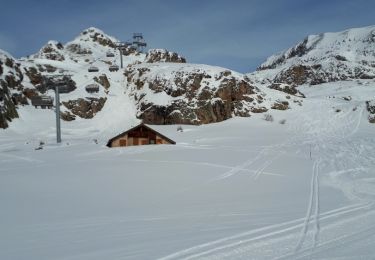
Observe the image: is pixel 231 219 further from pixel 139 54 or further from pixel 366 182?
pixel 139 54

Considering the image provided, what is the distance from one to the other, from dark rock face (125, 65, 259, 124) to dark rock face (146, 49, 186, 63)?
14765 mm

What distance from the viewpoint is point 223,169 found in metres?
23.7

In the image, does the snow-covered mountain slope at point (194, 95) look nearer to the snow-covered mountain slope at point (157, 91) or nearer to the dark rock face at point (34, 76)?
the snow-covered mountain slope at point (157, 91)

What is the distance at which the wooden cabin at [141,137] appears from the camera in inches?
1610

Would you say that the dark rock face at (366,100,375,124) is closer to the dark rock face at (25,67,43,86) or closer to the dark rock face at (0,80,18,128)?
the dark rock face at (0,80,18,128)

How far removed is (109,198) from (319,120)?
5163 cm

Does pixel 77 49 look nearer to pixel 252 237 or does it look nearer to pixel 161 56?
pixel 161 56

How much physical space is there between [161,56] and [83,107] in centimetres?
2810

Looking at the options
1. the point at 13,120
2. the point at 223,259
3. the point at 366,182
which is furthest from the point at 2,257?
the point at 13,120

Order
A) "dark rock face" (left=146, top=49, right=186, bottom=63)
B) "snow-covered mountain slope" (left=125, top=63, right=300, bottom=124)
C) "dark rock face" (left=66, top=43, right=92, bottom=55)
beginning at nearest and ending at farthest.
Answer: "snow-covered mountain slope" (left=125, top=63, right=300, bottom=124) → "dark rock face" (left=146, top=49, right=186, bottom=63) → "dark rock face" (left=66, top=43, right=92, bottom=55)

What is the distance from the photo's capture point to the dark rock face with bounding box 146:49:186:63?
276 ft

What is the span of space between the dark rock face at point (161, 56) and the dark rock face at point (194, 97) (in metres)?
14.8

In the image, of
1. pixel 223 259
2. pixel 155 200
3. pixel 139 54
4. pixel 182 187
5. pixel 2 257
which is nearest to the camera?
pixel 223 259

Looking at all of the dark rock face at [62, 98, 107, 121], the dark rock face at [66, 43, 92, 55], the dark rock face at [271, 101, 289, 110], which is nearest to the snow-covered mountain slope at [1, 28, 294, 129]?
the dark rock face at [62, 98, 107, 121]
